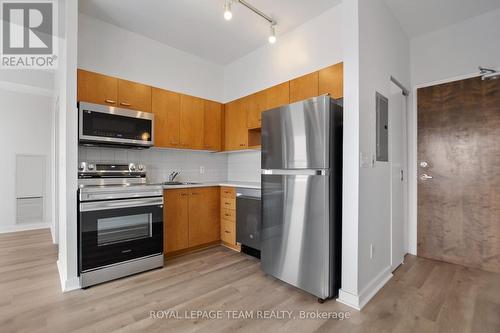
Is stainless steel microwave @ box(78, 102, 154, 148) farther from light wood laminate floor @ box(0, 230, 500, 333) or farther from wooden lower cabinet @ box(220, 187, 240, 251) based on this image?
light wood laminate floor @ box(0, 230, 500, 333)

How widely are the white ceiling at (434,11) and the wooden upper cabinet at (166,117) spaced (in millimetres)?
2671

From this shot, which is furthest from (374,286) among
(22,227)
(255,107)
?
(22,227)

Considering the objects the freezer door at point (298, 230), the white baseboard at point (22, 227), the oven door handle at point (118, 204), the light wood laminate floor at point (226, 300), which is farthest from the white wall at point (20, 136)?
the freezer door at point (298, 230)

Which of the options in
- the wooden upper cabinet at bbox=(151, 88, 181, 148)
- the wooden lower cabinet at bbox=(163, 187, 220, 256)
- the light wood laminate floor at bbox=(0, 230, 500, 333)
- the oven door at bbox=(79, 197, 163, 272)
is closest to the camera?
the light wood laminate floor at bbox=(0, 230, 500, 333)

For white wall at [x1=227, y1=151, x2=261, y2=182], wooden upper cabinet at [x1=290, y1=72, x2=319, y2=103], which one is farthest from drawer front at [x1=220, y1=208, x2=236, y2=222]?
wooden upper cabinet at [x1=290, y1=72, x2=319, y2=103]

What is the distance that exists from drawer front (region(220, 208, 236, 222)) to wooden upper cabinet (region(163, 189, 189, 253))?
51 cm

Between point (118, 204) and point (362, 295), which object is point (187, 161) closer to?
point (118, 204)

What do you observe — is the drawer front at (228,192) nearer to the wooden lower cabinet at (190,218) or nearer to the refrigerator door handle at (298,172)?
the wooden lower cabinet at (190,218)

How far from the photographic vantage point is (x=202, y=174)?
385 cm

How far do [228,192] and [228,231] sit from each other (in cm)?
54

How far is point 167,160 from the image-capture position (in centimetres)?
345

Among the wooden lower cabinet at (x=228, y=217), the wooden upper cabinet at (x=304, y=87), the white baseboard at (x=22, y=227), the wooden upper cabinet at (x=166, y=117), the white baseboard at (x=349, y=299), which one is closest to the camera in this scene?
the white baseboard at (x=349, y=299)

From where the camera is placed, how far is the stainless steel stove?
2.20m

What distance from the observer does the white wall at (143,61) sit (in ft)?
8.72
